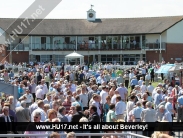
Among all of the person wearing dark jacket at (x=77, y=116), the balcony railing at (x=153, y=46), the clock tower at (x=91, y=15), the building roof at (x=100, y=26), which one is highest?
the clock tower at (x=91, y=15)

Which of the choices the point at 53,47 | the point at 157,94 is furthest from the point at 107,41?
the point at 157,94

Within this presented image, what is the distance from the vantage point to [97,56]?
65.6 meters

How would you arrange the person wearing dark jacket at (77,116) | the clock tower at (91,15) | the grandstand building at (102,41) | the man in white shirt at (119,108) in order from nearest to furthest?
the person wearing dark jacket at (77,116)
the man in white shirt at (119,108)
the grandstand building at (102,41)
the clock tower at (91,15)

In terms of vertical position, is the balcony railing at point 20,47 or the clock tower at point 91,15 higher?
the clock tower at point 91,15

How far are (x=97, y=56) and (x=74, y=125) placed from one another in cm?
5515

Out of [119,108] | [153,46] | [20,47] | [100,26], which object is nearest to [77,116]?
[119,108]

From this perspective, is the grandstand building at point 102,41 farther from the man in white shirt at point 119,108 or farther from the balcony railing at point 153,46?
the man in white shirt at point 119,108

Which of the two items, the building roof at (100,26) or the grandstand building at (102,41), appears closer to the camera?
the grandstand building at (102,41)

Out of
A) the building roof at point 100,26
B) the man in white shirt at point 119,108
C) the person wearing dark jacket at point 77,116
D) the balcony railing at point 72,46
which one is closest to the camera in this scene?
the person wearing dark jacket at point 77,116

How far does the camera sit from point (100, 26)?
222 feet

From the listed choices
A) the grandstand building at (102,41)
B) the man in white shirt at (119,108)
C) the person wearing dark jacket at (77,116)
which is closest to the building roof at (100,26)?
the grandstand building at (102,41)

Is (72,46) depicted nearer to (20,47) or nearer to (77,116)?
(20,47)

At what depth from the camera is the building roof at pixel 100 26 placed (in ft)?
212

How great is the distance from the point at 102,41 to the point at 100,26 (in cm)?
270
